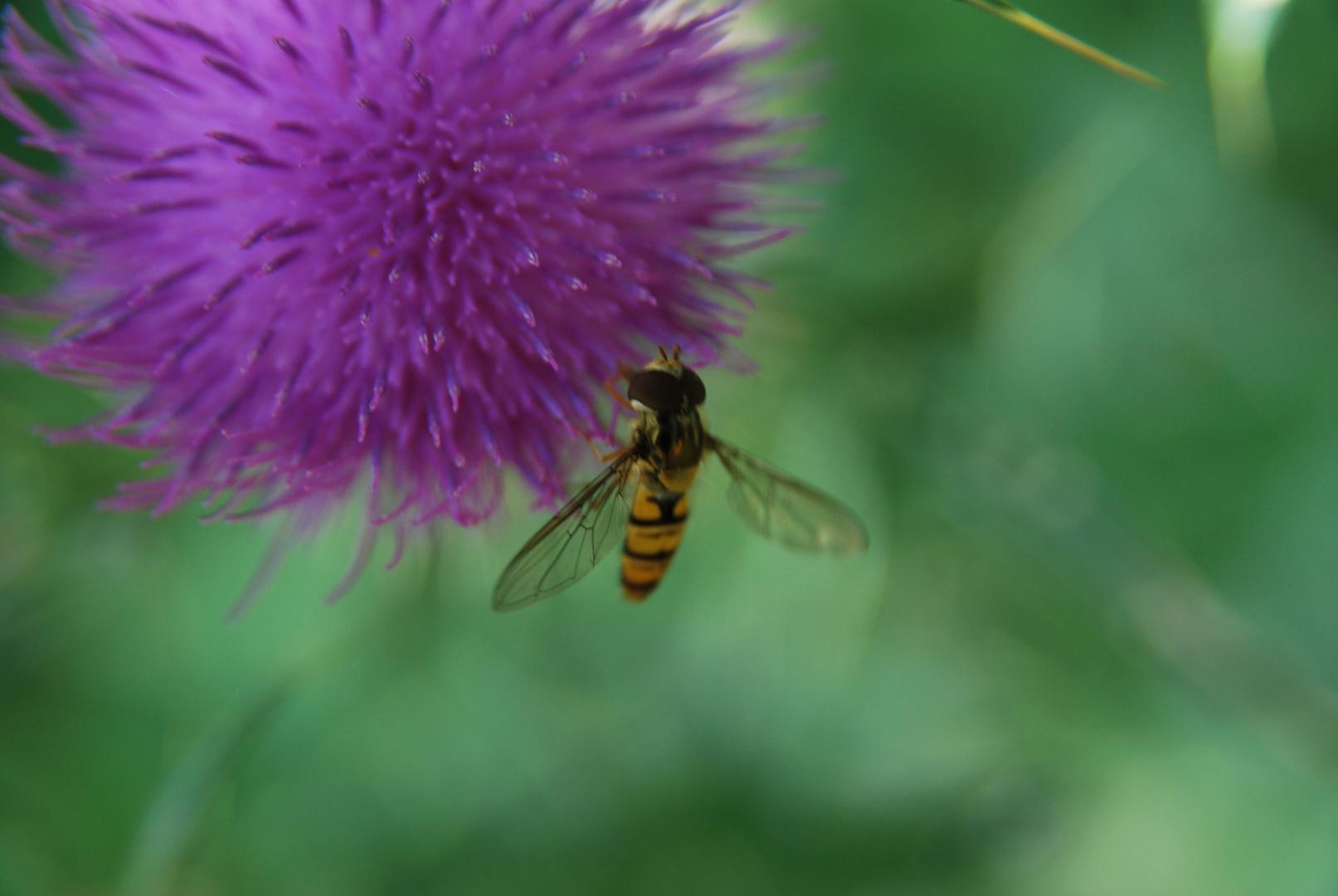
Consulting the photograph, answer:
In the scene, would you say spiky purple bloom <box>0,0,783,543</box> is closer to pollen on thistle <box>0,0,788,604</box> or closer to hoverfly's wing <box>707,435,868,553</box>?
pollen on thistle <box>0,0,788,604</box>

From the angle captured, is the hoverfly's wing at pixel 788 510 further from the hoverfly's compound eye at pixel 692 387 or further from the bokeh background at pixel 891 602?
the bokeh background at pixel 891 602

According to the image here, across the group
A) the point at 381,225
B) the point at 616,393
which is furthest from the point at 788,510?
the point at 381,225

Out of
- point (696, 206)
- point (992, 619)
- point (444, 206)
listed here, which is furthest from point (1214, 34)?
point (992, 619)

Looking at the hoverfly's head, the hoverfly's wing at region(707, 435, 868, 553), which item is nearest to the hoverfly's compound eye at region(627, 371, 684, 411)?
the hoverfly's head

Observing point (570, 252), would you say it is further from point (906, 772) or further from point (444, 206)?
point (906, 772)

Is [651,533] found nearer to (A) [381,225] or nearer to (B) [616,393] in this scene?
(B) [616,393]

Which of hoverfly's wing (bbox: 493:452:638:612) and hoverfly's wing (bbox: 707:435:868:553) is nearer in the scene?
hoverfly's wing (bbox: 493:452:638:612)

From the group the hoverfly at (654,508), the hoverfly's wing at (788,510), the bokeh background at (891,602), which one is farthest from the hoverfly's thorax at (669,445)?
the bokeh background at (891,602)

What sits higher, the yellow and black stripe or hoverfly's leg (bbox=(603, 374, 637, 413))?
hoverfly's leg (bbox=(603, 374, 637, 413))
